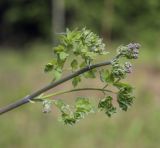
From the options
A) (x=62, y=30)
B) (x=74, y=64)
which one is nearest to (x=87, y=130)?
(x=74, y=64)

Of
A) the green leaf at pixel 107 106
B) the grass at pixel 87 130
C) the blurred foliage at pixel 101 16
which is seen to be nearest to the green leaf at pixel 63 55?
the green leaf at pixel 107 106

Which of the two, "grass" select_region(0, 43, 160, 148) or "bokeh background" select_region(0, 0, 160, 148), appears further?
"bokeh background" select_region(0, 0, 160, 148)

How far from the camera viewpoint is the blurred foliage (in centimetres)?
2902

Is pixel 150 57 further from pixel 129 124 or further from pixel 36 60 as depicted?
pixel 129 124

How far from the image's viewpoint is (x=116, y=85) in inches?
73.0

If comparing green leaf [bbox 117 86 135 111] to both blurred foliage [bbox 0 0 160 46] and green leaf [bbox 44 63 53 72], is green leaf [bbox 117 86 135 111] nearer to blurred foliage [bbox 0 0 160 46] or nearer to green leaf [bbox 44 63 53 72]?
green leaf [bbox 44 63 53 72]

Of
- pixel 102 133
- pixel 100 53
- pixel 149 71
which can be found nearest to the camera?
pixel 100 53

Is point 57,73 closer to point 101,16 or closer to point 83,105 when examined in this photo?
point 83,105

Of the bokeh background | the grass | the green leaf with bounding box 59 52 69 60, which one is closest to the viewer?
the green leaf with bounding box 59 52 69 60

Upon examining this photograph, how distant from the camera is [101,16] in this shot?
29.3 meters

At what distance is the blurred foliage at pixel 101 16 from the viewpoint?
29.0m

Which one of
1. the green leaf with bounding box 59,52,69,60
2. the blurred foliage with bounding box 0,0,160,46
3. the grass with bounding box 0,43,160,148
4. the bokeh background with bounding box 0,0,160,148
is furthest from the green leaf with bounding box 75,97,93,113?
the blurred foliage with bounding box 0,0,160,46

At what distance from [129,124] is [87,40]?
5148 millimetres

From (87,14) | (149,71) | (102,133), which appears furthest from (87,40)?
(87,14)
